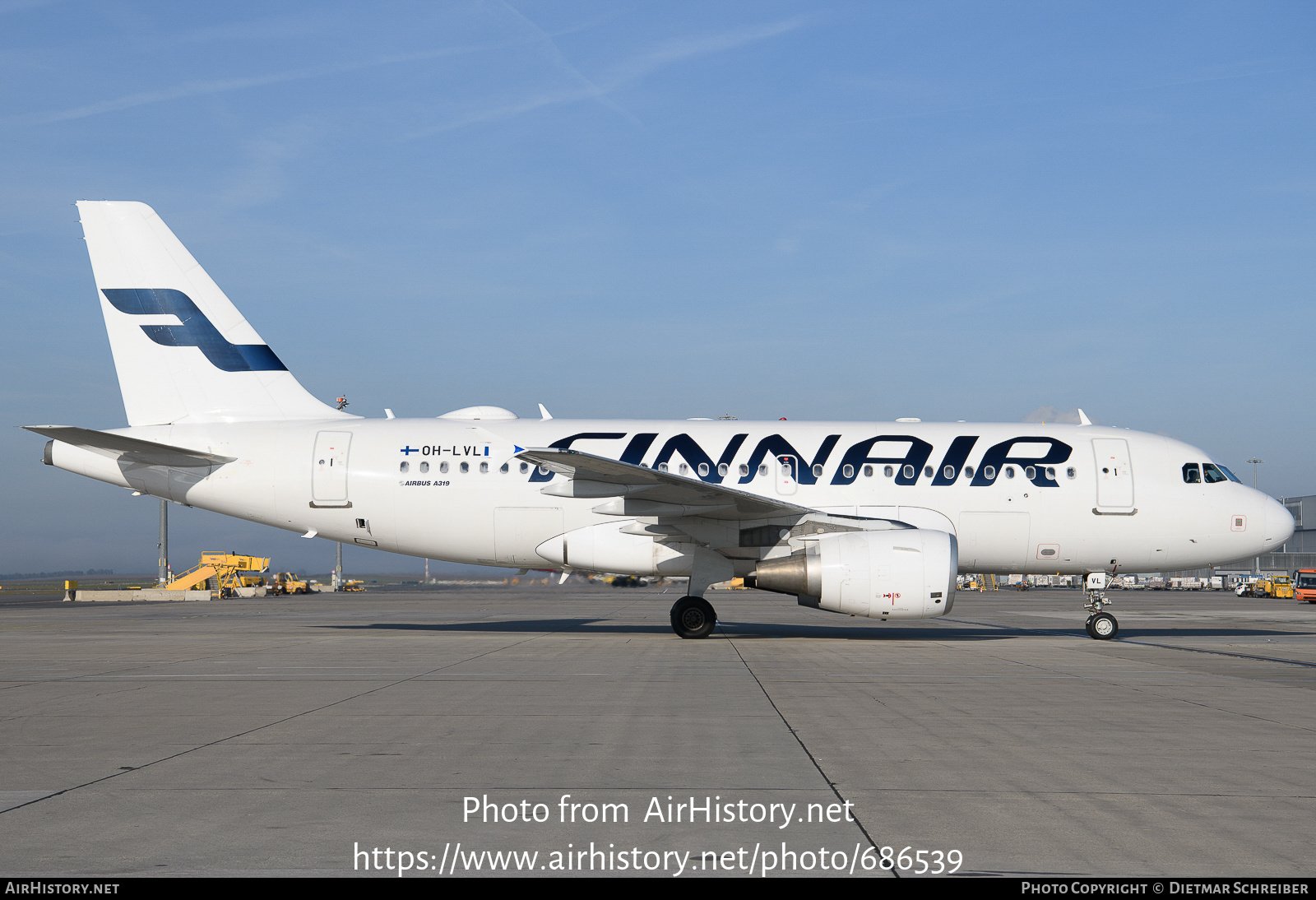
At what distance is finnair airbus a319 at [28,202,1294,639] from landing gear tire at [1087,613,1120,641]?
1.6 inches

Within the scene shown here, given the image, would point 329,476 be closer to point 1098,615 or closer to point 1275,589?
point 1098,615

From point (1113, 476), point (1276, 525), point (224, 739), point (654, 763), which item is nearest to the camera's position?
point (654, 763)

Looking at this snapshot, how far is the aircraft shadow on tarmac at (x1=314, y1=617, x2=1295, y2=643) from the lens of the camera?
20.3m

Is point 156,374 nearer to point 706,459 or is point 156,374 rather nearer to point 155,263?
point 155,263

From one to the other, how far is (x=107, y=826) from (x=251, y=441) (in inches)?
604

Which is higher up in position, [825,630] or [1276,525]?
[1276,525]

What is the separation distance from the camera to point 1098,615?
19.6 metres

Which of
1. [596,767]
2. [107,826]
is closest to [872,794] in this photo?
[596,767]

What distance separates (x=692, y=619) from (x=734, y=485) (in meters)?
2.72

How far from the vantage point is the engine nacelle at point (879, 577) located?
16.6m

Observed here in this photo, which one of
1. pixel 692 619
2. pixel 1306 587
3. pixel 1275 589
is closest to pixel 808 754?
pixel 692 619

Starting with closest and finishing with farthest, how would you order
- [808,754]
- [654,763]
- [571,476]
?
[654,763], [808,754], [571,476]

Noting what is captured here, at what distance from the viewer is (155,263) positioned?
19891 mm

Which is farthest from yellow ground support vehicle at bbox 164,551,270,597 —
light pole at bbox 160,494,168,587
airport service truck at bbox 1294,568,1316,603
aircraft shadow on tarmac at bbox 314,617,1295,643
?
airport service truck at bbox 1294,568,1316,603
